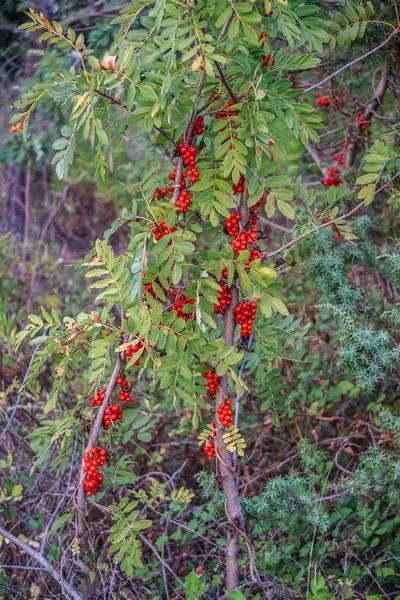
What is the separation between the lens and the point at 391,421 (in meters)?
2.56

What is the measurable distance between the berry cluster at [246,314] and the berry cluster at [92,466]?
0.60 meters

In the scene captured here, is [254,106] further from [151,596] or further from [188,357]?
[151,596]

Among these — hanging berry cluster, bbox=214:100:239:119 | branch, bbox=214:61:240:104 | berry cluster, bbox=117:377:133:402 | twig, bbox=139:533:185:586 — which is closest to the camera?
branch, bbox=214:61:240:104

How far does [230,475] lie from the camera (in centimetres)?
238

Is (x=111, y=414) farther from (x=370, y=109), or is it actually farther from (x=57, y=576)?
(x=370, y=109)

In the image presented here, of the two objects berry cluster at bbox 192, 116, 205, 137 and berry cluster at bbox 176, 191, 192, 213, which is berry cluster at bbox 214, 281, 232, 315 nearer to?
berry cluster at bbox 176, 191, 192, 213

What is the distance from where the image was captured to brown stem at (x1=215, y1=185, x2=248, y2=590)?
7.66ft

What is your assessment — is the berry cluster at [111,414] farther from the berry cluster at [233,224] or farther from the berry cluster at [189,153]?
the berry cluster at [189,153]

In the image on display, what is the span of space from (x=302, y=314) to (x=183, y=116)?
1.71m

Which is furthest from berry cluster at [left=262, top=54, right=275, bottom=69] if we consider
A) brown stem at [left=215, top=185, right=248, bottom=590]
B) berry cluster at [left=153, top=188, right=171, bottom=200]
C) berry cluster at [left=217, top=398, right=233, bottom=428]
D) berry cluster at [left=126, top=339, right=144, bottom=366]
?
berry cluster at [left=217, top=398, right=233, bottom=428]

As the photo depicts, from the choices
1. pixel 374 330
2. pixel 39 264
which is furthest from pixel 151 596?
pixel 39 264

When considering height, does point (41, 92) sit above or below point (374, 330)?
above

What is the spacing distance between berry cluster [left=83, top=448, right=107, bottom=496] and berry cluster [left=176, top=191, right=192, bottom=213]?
2.66 feet

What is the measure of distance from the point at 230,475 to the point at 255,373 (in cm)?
95
